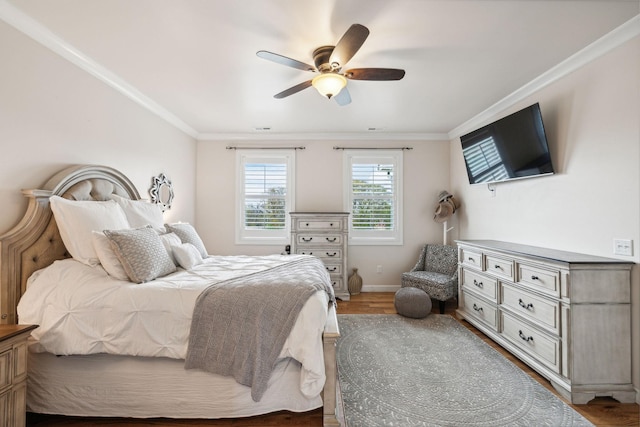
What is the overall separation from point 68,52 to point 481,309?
14.8ft

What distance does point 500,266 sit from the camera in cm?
276

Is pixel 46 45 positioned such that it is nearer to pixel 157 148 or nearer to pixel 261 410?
pixel 157 148

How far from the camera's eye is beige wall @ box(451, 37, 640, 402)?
2023 millimetres

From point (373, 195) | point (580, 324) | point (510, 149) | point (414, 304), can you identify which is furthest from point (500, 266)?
point (373, 195)

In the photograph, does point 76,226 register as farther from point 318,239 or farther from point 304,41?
point 318,239

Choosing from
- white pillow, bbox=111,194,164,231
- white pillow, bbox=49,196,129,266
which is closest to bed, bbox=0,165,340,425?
white pillow, bbox=49,196,129,266

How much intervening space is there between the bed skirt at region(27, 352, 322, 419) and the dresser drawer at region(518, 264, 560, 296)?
1.99 metres

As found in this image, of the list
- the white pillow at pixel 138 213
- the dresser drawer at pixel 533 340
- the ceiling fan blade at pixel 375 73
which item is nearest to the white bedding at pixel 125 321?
the white pillow at pixel 138 213

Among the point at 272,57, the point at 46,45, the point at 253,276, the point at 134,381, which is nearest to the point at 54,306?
the point at 134,381

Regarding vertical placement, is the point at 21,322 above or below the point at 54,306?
below

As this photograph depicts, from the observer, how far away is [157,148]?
142 inches

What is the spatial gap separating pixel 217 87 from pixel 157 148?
130cm

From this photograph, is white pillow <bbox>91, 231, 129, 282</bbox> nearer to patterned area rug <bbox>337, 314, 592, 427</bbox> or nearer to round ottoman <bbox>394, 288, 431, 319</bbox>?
patterned area rug <bbox>337, 314, 592, 427</bbox>

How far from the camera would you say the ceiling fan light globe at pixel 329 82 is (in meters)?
2.19
